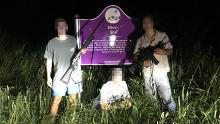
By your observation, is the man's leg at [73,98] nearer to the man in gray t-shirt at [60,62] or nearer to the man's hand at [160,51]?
the man in gray t-shirt at [60,62]

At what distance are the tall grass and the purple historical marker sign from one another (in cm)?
46

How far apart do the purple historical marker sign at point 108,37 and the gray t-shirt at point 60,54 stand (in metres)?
0.58

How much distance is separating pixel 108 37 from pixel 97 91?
927mm

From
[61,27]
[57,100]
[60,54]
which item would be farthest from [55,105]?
[61,27]

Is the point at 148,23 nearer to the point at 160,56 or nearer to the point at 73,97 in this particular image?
the point at 160,56

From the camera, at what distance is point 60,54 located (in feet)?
26.1

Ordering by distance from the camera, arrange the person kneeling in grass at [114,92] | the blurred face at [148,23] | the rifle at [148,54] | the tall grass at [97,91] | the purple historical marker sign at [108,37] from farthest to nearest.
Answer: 1. the purple historical marker sign at [108,37]
2. the blurred face at [148,23]
3. the rifle at [148,54]
4. the person kneeling in grass at [114,92]
5. the tall grass at [97,91]

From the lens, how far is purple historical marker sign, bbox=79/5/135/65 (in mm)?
8578

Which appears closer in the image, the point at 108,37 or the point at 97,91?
the point at 108,37

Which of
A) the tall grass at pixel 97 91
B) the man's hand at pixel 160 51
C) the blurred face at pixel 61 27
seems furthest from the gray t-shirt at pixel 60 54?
the man's hand at pixel 160 51

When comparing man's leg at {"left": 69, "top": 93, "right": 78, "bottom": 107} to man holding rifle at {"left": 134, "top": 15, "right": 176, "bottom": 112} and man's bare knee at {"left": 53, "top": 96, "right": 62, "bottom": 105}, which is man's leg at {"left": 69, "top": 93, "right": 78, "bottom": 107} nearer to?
man's bare knee at {"left": 53, "top": 96, "right": 62, "bottom": 105}

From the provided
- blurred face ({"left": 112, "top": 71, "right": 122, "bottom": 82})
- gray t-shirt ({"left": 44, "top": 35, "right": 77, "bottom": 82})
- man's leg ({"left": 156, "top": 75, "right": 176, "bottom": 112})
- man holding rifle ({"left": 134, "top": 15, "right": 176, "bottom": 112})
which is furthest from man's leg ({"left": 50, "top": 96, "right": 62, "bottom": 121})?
man's leg ({"left": 156, "top": 75, "right": 176, "bottom": 112})

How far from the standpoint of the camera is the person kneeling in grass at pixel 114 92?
774 cm

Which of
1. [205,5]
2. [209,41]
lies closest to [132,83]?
[209,41]
